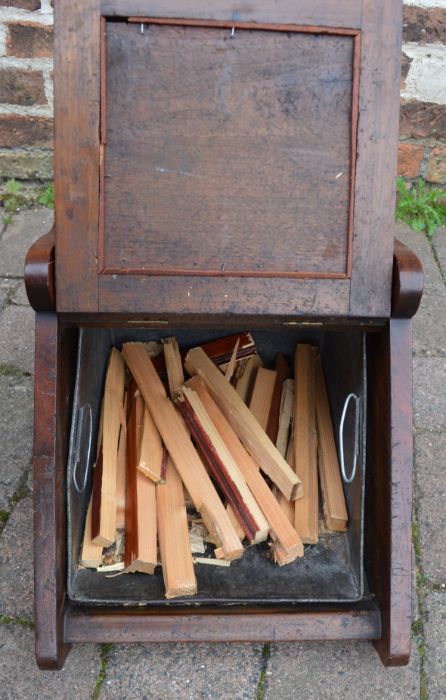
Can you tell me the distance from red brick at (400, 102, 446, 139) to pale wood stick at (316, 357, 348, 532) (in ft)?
6.10

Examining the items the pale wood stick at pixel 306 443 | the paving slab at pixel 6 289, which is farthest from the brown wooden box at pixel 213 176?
the paving slab at pixel 6 289

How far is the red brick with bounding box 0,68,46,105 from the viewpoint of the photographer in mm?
3400

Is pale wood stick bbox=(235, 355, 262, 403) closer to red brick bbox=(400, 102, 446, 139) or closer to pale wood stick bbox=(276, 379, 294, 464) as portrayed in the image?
pale wood stick bbox=(276, 379, 294, 464)

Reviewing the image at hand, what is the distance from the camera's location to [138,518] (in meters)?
1.93

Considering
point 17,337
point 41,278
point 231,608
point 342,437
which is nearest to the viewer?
point 41,278

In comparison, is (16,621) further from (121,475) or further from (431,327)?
(431,327)

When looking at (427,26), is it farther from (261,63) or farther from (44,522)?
(44,522)

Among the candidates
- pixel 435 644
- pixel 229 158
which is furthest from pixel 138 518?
pixel 229 158

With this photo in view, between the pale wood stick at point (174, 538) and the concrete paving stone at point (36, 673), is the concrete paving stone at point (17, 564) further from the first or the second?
the pale wood stick at point (174, 538)

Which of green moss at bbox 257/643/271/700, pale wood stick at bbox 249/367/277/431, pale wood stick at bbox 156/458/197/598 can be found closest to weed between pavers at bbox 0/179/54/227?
pale wood stick at bbox 249/367/277/431

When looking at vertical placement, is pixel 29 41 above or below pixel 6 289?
above

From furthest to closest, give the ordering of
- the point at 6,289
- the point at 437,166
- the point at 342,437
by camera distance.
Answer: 1. the point at 437,166
2. the point at 6,289
3. the point at 342,437

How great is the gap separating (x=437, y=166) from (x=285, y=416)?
2.05 m

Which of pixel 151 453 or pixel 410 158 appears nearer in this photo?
pixel 151 453
